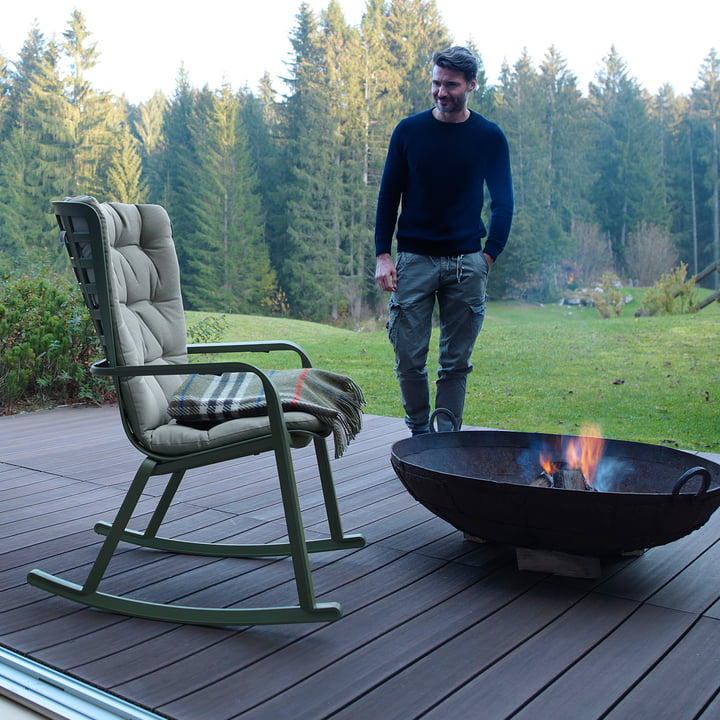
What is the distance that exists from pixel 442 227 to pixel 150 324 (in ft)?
3.67

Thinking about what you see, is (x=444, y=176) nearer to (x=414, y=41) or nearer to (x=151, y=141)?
(x=414, y=41)

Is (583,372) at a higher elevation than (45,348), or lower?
lower

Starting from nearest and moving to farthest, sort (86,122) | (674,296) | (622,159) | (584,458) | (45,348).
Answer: (584,458) < (45,348) < (674,296) < (622,159) < (86,122)

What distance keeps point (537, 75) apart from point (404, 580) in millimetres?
11915

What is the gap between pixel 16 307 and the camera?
15.5 feet

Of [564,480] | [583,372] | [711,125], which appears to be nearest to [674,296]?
[583,372]

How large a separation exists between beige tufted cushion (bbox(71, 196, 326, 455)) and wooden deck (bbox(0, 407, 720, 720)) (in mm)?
375

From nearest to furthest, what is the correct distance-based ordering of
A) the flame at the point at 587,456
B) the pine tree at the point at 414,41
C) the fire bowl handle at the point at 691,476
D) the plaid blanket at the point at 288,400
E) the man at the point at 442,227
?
the fire bowl handle at the point at 691,476 → the plaid blanket at the point at 288,400 → the flame at the point at 587,456 → the man at the point at 442,227 → the pine tree at the point at 414,41

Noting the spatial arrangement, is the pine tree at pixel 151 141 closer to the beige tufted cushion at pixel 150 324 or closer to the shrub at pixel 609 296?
the shrub at pixel 609 296

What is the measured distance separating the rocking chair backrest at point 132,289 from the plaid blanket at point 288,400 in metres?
0.07

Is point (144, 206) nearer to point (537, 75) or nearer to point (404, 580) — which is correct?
point (404, 580)

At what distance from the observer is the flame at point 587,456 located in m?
2.07

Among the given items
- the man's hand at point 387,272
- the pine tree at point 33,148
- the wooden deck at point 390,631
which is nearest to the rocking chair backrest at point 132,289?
the wooden deck at point 390,631

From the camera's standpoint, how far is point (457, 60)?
8.36ft
